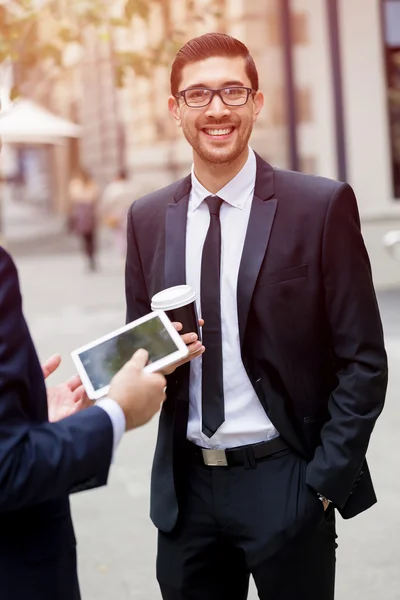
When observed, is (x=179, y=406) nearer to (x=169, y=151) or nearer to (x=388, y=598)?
(x=388, y=598)

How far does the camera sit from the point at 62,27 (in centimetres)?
732

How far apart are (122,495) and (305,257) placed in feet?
11.2

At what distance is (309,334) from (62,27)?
5141 mm

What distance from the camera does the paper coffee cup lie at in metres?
2.48

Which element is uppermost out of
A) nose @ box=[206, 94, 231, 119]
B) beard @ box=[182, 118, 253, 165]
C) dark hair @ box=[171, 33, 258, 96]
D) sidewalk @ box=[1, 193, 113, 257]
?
dark hair @ box=[171, 33, 258, 96]

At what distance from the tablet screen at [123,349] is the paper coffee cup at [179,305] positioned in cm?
17

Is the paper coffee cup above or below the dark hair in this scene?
below

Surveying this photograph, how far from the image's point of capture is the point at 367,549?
4.89 m

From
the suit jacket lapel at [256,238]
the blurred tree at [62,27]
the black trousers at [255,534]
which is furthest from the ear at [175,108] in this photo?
the blurred tree at [62,27]

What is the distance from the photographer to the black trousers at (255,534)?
8.87ft

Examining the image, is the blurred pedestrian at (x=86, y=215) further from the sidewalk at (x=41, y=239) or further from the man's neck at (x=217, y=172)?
the man's neck at (x=217, y=172)

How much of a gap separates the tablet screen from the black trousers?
0.63 m

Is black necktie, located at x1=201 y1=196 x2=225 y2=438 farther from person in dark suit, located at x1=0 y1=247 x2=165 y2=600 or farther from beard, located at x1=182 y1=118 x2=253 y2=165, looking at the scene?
person in dark suit, located at x1=0 y1=247 x2=165 y2=600

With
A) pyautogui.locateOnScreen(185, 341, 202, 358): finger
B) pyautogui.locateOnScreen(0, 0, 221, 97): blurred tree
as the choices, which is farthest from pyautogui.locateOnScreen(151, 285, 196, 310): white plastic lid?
pyautogui.locateOnScreen(0, 0, 221, 97): blurred tree
